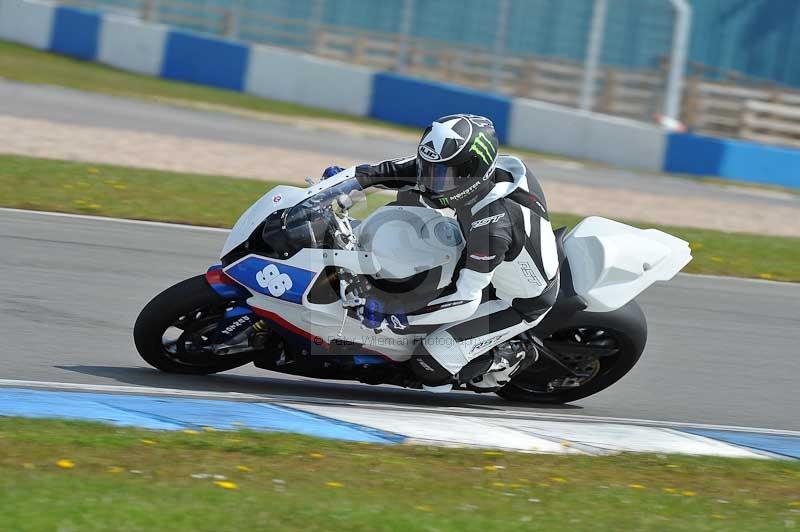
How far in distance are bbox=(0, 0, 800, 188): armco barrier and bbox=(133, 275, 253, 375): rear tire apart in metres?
15.7

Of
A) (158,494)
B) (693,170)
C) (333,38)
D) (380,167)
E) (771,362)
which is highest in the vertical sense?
(333,38)

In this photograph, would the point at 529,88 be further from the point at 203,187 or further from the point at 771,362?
the point at 771,362

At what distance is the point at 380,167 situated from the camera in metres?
6.41

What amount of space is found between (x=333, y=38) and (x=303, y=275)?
63.4 ft

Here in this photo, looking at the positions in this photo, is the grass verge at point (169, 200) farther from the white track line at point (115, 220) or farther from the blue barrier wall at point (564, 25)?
the blue barrier wall at point (564, 25)

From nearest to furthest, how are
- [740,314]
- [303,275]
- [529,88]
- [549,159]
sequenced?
[303,275]
[740,314]
[549,159]
[529,88]

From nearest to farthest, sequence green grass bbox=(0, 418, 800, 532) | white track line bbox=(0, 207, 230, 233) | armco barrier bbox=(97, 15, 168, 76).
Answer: green grass bbox=(0, 418, 800, 532)
white track line bbox=(0, 207, 230, 233)
armco barrier bbox=(97, 15, 168, 76)

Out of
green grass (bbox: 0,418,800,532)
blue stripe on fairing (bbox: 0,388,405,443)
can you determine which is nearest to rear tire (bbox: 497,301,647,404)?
green grass (bbox: 0,418,800,532)

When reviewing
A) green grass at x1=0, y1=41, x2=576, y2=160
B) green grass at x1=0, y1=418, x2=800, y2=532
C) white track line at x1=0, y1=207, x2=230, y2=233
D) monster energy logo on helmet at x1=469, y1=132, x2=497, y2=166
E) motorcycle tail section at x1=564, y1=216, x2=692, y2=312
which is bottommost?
green grass at x1=0, y1=418, x2=800, y2=532

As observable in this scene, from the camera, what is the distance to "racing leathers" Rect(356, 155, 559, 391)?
624cm

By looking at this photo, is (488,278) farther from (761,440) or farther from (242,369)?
(761,440)

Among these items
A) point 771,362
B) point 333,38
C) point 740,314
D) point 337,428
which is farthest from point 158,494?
point 333,38

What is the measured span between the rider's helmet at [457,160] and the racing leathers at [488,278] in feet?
0.36

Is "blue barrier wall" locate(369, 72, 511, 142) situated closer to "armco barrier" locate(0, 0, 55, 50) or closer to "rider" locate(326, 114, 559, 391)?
"armco barrier" locate(0, 0, 55, 50)
